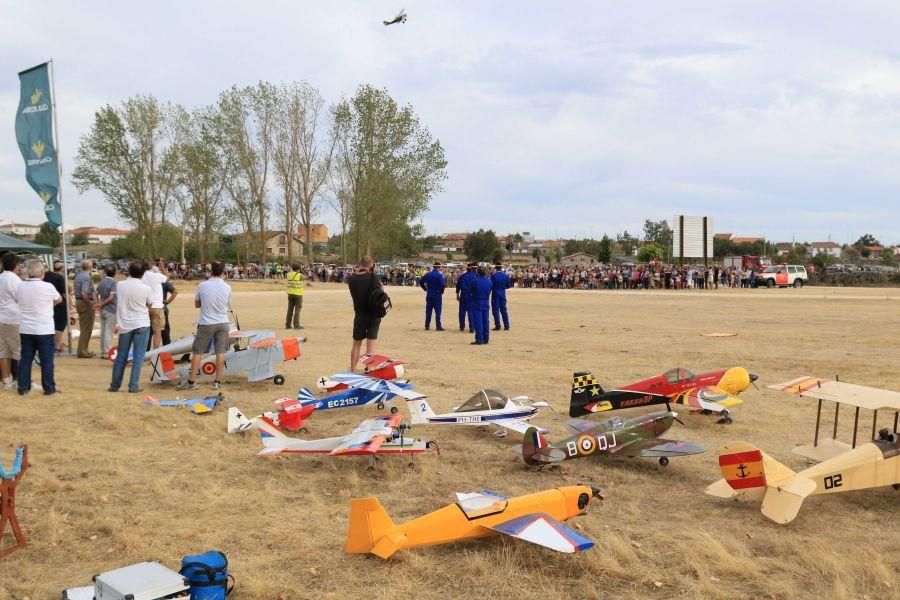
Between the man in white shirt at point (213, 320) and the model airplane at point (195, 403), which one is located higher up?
the man in white shirt at point (213, 320)

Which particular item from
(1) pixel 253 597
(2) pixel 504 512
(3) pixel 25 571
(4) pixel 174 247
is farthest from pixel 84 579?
(4) pixel 174 247

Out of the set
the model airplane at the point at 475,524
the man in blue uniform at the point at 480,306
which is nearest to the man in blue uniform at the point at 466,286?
the man in blue uniform at the point at 480,306

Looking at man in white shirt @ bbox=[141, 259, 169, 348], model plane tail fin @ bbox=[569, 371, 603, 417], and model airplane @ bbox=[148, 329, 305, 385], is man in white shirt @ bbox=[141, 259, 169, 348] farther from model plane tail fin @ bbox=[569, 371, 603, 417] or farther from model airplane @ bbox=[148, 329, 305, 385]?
model plane tail fin @ bbox=[569, 371, 603, 417]

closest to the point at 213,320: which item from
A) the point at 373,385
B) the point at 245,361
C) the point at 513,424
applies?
the point at 245,361

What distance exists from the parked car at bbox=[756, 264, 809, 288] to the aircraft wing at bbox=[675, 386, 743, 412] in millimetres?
39729

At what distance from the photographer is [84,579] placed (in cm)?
421

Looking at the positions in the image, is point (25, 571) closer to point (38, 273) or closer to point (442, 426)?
point (442, 426)

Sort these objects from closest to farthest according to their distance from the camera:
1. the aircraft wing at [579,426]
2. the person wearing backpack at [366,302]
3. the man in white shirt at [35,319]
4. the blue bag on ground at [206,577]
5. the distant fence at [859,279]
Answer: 1. the blue bag on ground at [206,577]
2. the aircraft wing at [579,426]
3. the man in white shirt at [35,319]
4. the person wearing backpack at [366,302]
5. the distant fence at [859,279]

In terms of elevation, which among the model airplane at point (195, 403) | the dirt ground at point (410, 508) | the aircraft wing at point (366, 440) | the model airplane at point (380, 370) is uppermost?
the model airplane at point (380, 370)

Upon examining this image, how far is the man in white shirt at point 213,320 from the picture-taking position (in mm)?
9367

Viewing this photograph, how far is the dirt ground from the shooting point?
13.8ft

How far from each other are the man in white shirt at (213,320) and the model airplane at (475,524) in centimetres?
562

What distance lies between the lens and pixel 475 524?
15.3 ft

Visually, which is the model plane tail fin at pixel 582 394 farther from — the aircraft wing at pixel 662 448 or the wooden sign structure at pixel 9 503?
the wooden sign structure at pixel 9 503
